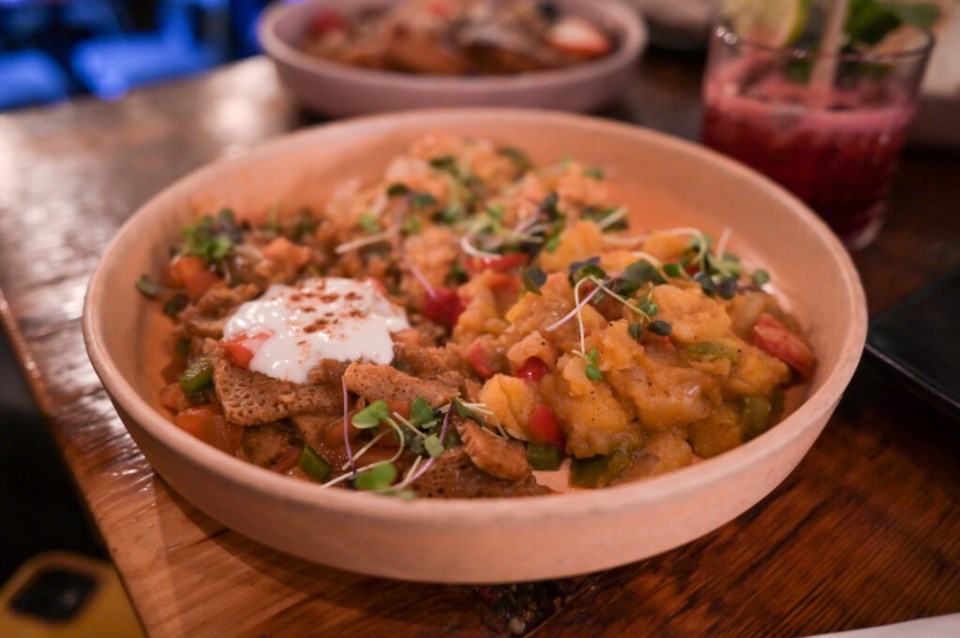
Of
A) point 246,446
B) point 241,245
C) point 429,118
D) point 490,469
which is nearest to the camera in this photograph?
point 490,469

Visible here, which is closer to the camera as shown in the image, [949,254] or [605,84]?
[949,254]

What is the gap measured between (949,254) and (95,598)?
137 inches

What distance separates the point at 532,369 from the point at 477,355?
0.54ft

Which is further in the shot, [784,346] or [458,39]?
[458,39]

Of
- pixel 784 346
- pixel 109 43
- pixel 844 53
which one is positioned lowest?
pixel 109 43

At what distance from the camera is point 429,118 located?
2824 millimetres

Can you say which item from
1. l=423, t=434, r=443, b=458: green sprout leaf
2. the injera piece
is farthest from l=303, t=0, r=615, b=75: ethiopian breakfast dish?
l=423, t=434, r=443, b=458: green sprout leaf

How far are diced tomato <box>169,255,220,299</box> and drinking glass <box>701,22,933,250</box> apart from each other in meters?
1.91

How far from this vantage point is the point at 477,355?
1.89m

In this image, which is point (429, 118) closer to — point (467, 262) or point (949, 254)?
point (467, 262)

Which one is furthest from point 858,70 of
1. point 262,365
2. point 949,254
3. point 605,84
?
point 262,365

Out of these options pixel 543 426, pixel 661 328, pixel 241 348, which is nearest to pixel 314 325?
pixel 241 348

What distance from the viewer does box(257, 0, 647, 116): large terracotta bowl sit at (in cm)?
317

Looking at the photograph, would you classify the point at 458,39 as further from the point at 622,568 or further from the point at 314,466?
the point at 622,568
